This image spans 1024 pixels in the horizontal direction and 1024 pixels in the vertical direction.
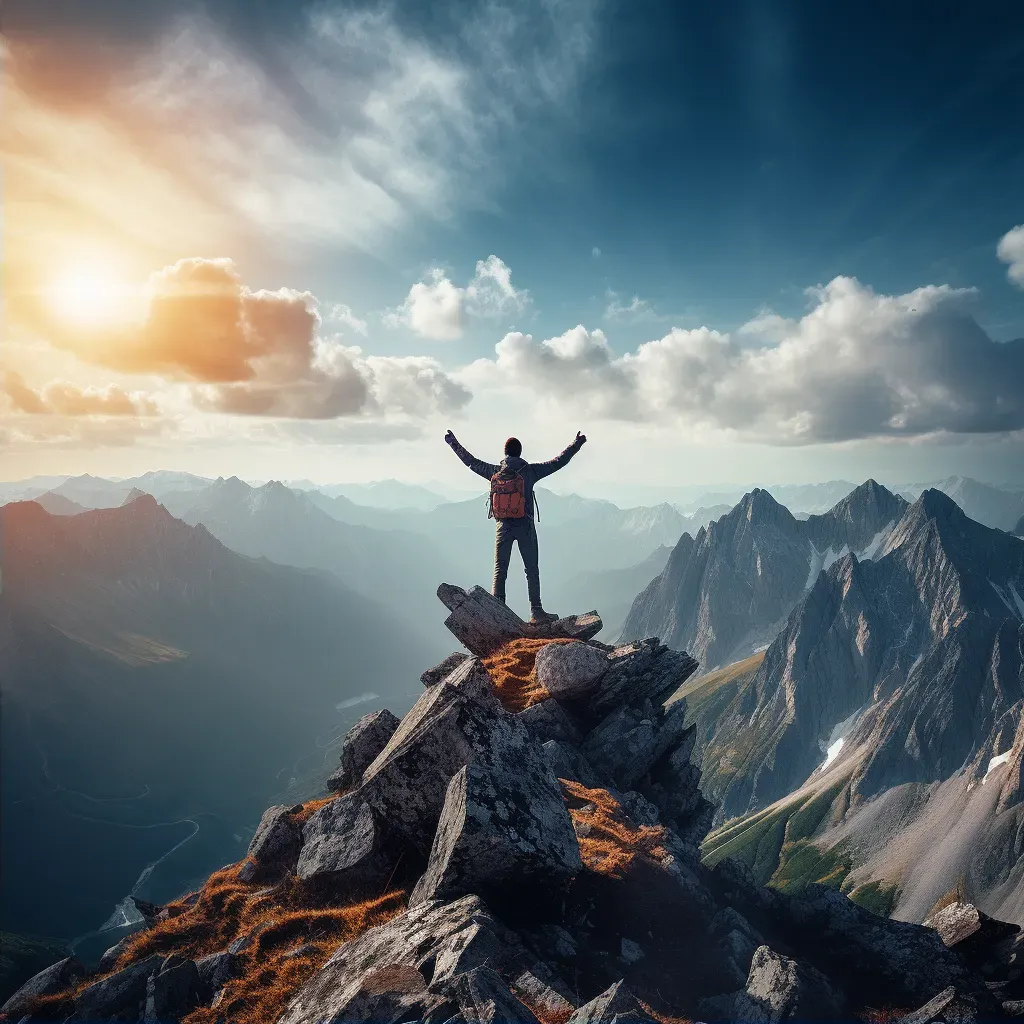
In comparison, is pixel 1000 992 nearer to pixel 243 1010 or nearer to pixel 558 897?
pixel 558 897

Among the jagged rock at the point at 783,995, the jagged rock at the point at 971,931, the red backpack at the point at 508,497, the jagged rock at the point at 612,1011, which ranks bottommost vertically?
the jagged rock at the point at 971,931

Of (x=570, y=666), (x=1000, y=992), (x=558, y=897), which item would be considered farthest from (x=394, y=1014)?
(x=570, y=666)

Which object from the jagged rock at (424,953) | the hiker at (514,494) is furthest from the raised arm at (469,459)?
the jagged rock at (424,953)

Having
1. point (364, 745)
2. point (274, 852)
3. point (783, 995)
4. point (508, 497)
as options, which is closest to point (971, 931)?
point (783, 995)

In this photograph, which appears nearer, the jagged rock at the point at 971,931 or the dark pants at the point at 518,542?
the jagged rock at the point at 971,931


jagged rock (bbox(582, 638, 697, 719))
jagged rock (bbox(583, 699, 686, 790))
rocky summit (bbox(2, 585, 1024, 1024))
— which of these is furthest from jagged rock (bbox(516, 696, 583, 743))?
rocky summit (bbox(2, 585, 1024, 1024))

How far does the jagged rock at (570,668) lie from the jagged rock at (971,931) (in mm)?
13989

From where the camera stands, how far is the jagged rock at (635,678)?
89.6ft

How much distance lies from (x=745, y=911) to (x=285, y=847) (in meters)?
16.3

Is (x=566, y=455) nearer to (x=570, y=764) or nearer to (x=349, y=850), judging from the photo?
(x=570, y=764)

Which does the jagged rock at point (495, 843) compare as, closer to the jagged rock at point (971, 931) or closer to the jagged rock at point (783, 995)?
the jagged rock at point (783, 995)

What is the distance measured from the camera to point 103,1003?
14148 mm

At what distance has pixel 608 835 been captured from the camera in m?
18.1

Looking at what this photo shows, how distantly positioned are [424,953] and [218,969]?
7.23 metres
